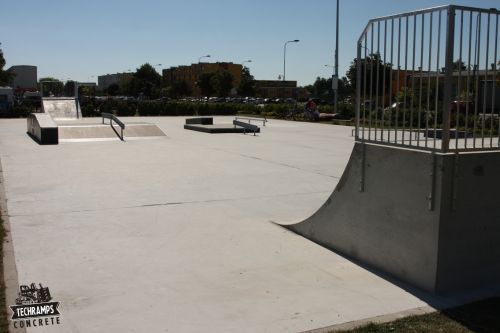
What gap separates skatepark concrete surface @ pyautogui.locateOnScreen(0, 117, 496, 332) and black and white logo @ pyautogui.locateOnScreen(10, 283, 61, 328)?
0.09 m

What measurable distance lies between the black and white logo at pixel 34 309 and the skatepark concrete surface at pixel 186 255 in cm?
9

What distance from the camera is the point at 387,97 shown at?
5.71 metres

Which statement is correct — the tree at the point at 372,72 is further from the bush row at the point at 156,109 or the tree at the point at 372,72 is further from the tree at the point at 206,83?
the tree at the point at 206,83

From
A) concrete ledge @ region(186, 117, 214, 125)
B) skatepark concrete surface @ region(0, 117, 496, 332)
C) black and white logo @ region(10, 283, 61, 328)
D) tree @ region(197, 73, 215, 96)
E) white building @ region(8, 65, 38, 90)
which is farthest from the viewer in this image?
tree @ region(197, 73, 215, 96)

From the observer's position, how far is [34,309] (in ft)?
14.1

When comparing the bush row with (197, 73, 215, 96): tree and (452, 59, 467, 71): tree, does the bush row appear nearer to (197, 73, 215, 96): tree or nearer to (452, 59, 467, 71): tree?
(452, 59, 467, 71): tree

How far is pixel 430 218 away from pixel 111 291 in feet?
9.90

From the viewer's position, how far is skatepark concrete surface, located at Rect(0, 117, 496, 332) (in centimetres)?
432

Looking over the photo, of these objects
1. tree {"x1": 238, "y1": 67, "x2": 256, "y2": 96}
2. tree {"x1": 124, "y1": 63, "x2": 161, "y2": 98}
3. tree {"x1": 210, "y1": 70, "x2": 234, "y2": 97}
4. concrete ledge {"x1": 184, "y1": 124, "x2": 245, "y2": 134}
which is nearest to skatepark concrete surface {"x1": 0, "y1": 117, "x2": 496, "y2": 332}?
concrete ledge {"x1": 184, "y1": 124, "x2": 245, "y2": 134}

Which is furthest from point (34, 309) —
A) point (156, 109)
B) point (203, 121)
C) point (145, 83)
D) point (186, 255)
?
point (145, 83)

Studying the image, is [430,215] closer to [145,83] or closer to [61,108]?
[61,108]

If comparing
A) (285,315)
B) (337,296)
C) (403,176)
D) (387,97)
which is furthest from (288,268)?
(387,97)

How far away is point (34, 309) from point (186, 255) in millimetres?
1939

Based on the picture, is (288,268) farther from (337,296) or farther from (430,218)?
(430,218)
